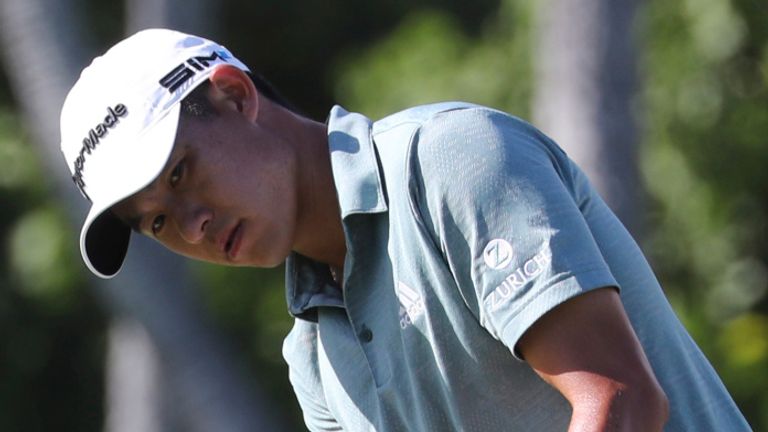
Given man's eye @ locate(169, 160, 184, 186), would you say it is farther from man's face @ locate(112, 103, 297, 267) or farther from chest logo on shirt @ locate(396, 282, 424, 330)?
chest logo on shirt @ locate(396, 282, 424, 330)

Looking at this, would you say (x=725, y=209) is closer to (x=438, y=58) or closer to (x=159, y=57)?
(x=438, y=58)

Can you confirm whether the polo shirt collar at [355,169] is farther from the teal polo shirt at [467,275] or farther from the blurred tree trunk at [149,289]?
the blurred tree trunk at [149,289]

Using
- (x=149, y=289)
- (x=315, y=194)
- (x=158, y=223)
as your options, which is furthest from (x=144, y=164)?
(x=149, y=289)

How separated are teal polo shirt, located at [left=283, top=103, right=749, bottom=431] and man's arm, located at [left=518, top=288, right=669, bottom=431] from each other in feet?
0.11

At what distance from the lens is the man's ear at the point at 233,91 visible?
2.98 m

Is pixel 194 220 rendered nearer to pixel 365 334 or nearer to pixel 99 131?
pixel 99 131

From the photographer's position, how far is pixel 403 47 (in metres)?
10.5

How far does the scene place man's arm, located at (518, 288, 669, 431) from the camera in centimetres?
255

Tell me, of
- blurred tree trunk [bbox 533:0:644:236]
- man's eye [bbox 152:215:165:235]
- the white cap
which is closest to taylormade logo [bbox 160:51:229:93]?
the white cap

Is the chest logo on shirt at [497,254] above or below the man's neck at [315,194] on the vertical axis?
above

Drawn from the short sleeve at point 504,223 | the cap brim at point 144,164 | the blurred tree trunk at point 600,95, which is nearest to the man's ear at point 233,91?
the cap brim at point 144,164

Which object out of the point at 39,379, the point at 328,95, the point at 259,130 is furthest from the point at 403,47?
the point at 259,130

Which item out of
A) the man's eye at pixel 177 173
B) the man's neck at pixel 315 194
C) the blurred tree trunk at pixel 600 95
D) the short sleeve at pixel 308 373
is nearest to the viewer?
the man's eye at pixel 177 173

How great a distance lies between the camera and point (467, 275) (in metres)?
2.72
